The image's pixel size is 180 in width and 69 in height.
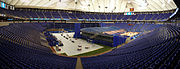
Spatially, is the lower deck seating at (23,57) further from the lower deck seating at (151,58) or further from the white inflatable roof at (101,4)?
the white inflatable roof at (101,4)

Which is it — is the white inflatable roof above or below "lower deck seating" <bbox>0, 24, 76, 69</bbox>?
above

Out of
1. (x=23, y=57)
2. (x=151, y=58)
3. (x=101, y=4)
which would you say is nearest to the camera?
(x=151, y=58)

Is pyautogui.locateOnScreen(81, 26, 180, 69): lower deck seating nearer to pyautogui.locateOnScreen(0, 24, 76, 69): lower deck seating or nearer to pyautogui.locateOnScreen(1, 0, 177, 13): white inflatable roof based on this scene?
pyautogui.locateOnScreen(0, 24, 76, 69): lower deck seating

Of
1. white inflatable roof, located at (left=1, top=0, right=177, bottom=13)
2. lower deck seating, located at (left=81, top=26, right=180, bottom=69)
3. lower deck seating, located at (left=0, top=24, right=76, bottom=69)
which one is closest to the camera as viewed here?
lower deck seating, located at (left=81, top=26, right=180, bottom=69)

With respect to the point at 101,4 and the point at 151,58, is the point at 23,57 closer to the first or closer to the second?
the point at 151,58

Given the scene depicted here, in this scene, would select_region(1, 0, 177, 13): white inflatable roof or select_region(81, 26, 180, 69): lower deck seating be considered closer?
select_region(81, 26, 180, 69): lower deck seating

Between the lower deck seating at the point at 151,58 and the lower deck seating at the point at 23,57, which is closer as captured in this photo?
the lower deck seating at the point at 151,58

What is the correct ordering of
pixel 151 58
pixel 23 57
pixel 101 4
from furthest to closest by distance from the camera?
pixel 101 4 → pixel 23 57 → pixel 151 58

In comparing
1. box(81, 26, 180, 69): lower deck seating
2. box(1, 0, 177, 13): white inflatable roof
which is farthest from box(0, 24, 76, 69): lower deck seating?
box(1, 0, 177, 13): white inflatable roof

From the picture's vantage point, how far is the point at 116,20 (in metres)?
44.3

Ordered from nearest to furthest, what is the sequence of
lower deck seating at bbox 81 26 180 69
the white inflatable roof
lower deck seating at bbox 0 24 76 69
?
1. lower deck seating at bbox 81 26 180 69
2. lower deck seating at bbox 0 24 76 69
3. the white inflatable roof

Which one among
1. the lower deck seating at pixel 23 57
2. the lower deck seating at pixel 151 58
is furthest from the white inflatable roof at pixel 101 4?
the lower deck seating at pixel 151 58

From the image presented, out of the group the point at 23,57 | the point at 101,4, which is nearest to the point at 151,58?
the point at 23,57

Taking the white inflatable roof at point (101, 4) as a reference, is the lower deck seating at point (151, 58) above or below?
below
